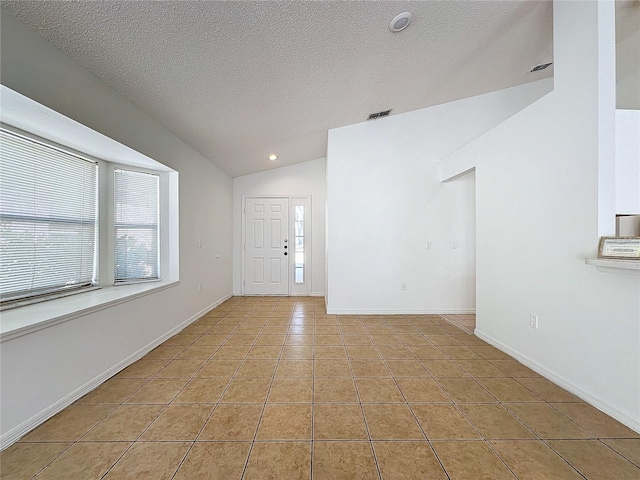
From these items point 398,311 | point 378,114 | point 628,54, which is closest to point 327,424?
point 398,311

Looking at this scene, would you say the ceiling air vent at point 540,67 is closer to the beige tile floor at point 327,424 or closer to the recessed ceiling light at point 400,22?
the recessed ceiling light at point 400,22

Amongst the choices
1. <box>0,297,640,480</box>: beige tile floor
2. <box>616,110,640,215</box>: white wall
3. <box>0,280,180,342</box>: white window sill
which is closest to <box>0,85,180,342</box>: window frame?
<box>0,280,180,342</box>: white window sill

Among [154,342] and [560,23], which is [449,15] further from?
[154,342]

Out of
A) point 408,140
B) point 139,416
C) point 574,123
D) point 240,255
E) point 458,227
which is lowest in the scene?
point 139,416

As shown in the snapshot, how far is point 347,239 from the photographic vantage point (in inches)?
159

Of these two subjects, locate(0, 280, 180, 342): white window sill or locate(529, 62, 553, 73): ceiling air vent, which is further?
locate(529, 62, 553, 73): ceiling air vent

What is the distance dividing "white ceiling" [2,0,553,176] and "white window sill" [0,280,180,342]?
5.74 feet

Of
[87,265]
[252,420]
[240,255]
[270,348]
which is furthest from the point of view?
[240,255]

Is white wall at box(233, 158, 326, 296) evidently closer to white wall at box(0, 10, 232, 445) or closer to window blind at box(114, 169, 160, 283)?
white wall at box(0, 10, 232, 445)

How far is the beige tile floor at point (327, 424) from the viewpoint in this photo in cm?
133

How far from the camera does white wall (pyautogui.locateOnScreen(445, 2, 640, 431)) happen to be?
5.55ft

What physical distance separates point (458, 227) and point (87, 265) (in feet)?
15.3

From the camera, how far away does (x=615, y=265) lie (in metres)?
1.59

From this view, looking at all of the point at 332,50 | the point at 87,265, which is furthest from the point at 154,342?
the point at 332,50
